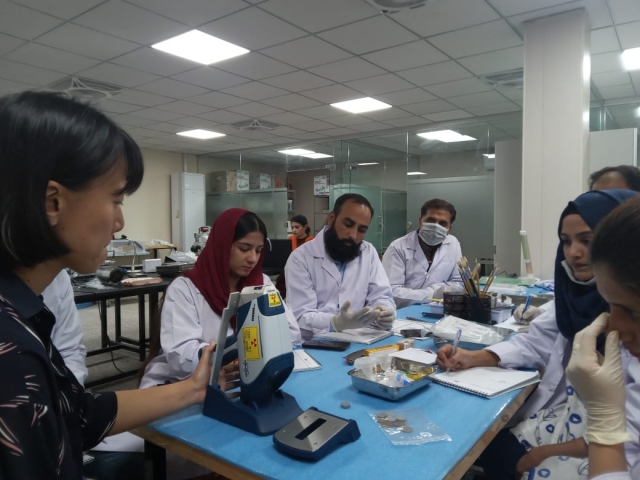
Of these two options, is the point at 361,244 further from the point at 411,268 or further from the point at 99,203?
the point at 99,203

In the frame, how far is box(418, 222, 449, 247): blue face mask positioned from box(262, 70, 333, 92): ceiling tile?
1.99m

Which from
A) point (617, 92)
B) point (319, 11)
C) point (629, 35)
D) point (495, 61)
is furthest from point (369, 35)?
point (617, 92)

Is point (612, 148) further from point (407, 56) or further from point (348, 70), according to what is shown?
point (348, 70)

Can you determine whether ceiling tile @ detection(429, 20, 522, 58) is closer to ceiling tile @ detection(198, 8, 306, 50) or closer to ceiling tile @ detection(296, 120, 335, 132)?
ceiling tile @ detection(198, 8, 306, 50)

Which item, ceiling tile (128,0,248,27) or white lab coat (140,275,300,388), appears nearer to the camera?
white lab coat (140,275,300,388)

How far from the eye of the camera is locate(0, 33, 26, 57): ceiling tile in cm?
328

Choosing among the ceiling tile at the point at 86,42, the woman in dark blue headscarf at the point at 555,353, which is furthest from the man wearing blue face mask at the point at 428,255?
the ceiling tile at the point at 86,42

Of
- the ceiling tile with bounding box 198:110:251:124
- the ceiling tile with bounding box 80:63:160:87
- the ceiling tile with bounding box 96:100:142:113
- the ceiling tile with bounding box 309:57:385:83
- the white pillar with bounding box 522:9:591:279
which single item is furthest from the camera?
the ceiling tile with bounding box 198:110:251:124

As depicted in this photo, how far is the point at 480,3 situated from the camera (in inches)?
110

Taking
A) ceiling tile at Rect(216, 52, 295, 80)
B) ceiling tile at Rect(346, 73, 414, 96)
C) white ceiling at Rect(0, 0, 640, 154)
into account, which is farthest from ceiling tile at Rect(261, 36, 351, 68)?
ceiling tile at Rect(346, 73, 414, 96)

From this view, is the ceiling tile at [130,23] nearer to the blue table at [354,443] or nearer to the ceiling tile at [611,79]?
the blue table at [354,443]

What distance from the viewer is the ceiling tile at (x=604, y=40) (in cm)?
322

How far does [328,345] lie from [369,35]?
2603 mm

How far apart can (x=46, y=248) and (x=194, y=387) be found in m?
0.54
